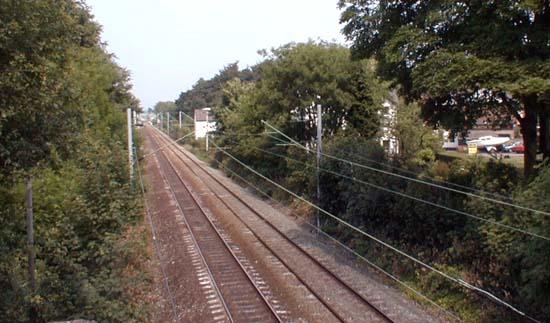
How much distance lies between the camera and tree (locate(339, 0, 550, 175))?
34.2 feet

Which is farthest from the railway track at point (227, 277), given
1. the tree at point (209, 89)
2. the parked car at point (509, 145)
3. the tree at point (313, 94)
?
the tree at point (209, 89)

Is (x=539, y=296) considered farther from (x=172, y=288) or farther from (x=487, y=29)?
(x=172, y=288)

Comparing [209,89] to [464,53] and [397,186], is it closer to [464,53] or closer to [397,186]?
[397,186]

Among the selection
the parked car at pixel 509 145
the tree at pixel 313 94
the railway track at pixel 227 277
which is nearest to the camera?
the railway track at pixel 227 277

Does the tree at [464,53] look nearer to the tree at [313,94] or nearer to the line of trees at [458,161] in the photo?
the line of trees at [458,161]

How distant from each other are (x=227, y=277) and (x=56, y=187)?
5.67 m

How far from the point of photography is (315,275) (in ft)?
46.0

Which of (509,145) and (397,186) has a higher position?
(509,145)

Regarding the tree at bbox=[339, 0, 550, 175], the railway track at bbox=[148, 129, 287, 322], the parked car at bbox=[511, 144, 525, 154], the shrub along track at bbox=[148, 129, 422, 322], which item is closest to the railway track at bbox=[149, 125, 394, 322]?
the shrub along track at bbox=[148, 129, 422, 322]

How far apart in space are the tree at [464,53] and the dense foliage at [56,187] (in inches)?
284

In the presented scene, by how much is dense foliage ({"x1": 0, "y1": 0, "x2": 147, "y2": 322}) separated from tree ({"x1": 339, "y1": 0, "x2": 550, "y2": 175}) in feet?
23.7

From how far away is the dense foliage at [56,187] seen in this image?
268 inches

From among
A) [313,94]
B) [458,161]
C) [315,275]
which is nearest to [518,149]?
[313,94]

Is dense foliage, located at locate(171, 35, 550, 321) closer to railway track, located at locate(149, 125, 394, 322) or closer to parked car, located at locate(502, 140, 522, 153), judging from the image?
railway track, located at locate(149, 125, 394, 322)
